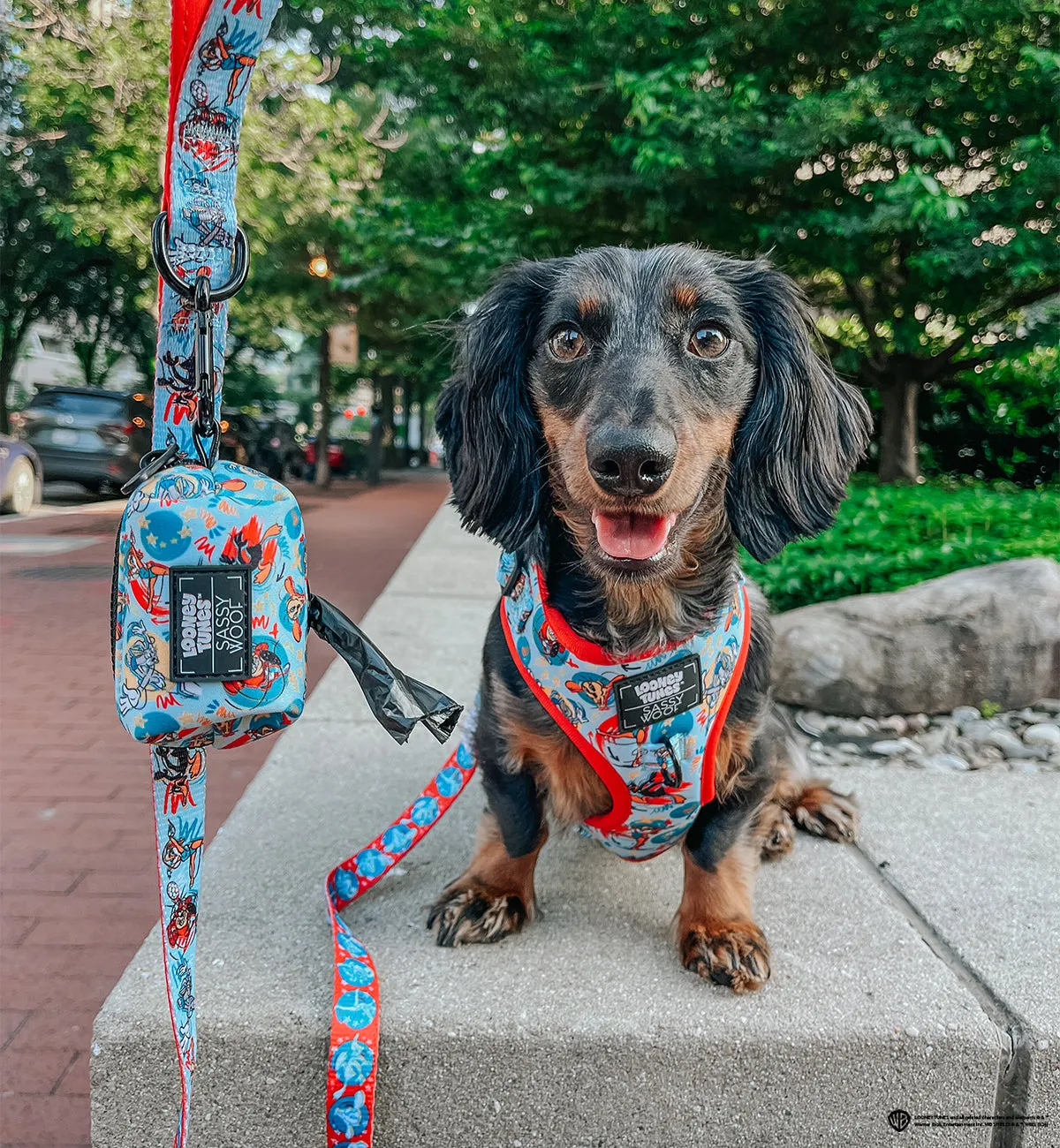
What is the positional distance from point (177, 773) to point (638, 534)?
91 cm

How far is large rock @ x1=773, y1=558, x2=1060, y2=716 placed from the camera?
154 inches

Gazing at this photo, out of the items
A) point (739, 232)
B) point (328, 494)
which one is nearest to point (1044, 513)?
point (739, 232)

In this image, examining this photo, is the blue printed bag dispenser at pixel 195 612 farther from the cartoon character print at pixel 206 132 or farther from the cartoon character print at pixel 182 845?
the cartoon character print at pixel 206 132

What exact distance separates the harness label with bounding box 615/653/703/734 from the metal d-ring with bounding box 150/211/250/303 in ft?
3.49

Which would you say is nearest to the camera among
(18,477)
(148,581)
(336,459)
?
(148,581)

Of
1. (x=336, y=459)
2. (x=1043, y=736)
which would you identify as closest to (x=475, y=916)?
(x=1043, y=736)

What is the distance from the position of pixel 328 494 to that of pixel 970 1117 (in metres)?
17.6

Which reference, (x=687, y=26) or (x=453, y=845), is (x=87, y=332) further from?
(x=453, y=845)

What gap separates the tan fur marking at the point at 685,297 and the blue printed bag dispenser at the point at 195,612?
112 cm

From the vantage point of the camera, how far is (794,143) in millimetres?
5695

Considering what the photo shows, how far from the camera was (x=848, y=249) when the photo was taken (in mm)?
6445

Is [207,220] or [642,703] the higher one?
[207,220]

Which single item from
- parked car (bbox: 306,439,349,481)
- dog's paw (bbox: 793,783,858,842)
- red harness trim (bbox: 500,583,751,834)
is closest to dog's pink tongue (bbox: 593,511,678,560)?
red harness trim (bbox: 500,583,751,834)

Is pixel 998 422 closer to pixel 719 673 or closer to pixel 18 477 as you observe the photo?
pixel 719 673
